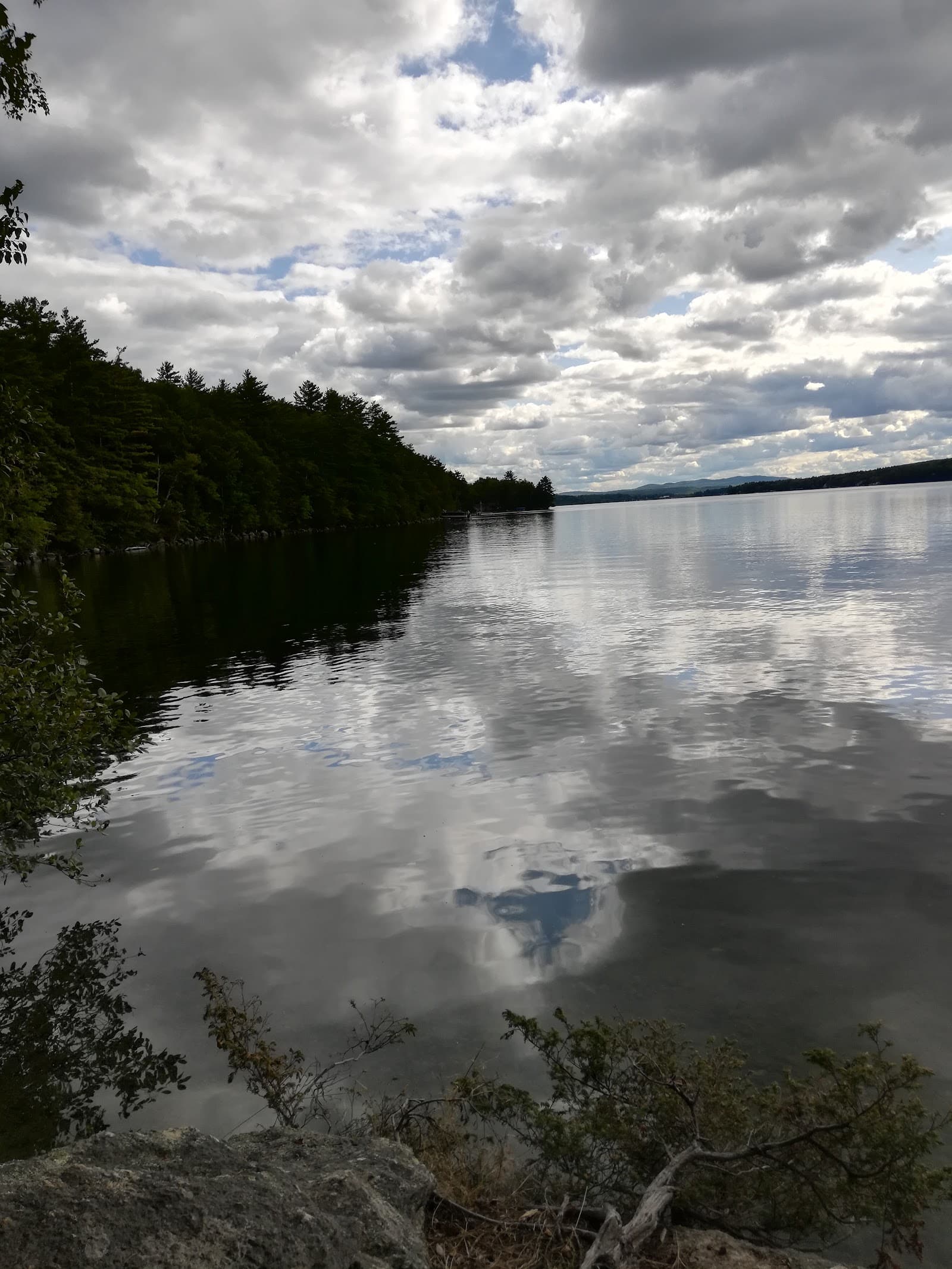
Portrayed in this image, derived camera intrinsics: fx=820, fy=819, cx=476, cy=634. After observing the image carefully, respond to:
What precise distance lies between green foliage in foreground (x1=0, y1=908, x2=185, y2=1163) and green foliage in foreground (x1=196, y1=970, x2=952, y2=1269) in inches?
53.3

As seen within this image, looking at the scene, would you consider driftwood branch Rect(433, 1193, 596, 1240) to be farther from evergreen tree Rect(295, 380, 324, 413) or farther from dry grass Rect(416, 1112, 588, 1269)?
evergreen tree Rect(295, 380, 324, 413)

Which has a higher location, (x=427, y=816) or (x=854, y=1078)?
(x=854, y=1078)

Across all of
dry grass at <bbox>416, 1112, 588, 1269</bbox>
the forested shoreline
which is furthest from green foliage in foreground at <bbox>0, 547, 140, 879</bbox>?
the forested shoreline

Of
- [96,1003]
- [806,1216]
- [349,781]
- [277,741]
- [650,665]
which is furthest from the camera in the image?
[650,665]

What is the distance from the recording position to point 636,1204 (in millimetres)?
5695

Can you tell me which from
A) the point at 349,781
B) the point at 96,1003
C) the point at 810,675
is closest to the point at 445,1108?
the point at 96,1003

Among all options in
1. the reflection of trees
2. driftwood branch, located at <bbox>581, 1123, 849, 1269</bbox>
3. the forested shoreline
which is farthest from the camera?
the forested shoreline

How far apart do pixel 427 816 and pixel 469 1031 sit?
6.29 metres

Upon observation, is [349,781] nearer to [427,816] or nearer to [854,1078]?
[427,816]

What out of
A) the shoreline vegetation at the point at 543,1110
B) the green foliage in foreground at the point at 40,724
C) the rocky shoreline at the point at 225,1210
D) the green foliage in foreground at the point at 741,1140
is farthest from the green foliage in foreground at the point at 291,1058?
the green foliage in foreground at the point at 40,724

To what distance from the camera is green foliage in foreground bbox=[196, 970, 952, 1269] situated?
539cm

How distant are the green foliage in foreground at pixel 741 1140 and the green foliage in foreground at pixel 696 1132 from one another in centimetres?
1

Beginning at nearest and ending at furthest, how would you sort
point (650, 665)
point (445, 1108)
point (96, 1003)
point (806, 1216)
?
point (806, 1216) < point (445, 1108) < point (96, 1003) < point (650, 665)

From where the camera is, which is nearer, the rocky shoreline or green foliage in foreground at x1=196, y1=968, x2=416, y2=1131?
the rocky shoreline
